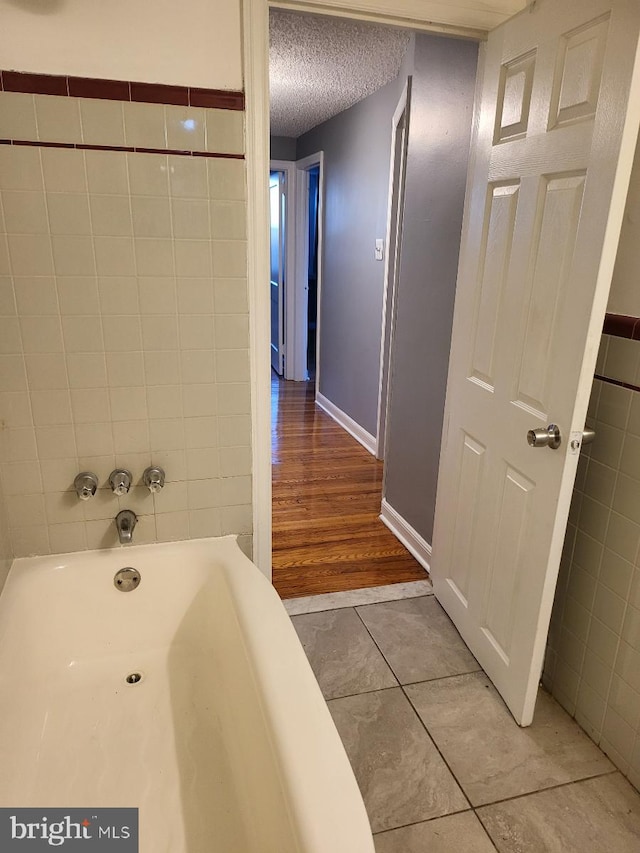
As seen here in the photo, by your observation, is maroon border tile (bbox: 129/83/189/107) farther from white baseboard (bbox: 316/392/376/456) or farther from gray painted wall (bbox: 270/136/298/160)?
gray painted wall (bbox: 270/136/298/160)

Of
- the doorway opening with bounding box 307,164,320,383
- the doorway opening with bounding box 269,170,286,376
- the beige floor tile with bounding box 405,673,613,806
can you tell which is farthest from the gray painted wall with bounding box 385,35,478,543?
the doorway opening with bounding box 269,170,286,376

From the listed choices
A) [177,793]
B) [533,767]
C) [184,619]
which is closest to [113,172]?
[184,619]

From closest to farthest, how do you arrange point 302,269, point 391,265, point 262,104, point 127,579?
point 262,104 → point 127,579 → point 391,265 → point 302,269

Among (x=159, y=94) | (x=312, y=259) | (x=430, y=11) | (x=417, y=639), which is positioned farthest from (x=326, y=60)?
(x=312, y=259)

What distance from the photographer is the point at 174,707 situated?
1651 mm

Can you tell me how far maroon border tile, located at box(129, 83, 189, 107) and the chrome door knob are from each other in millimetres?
1271

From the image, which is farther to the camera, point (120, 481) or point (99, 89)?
point (120, 481)

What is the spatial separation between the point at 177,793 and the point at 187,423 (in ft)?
3.21

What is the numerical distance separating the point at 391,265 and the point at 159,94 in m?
2.05

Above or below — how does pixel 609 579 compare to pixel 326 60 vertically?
below

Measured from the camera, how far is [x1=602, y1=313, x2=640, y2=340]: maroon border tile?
4.82ft

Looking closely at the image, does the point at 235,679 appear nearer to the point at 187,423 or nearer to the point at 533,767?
the point at 187,423

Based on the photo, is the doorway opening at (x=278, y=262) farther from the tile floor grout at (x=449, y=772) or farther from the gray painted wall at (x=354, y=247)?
the tile floor grout at (x=449, y=772)

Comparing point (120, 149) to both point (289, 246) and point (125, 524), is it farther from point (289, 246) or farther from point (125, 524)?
point (289, 246)
